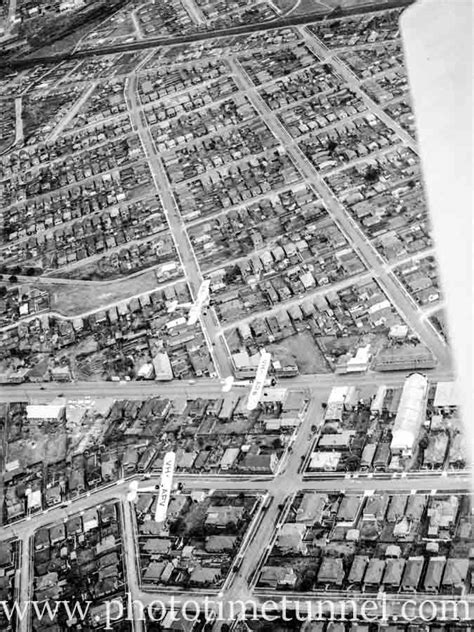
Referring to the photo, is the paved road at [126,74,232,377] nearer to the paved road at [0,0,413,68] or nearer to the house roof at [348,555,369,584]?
the paved road at [0,0,413,68]

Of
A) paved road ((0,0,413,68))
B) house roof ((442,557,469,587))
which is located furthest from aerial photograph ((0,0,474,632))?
paved road ((0,0,413,68))

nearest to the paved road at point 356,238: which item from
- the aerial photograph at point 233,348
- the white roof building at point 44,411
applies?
the aerial photograph at point 233,348

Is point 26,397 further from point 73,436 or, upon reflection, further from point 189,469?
point 189,469

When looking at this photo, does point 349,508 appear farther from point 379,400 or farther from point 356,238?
point 356,238

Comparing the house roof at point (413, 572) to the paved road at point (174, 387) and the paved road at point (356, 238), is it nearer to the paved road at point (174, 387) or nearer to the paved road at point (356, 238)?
the paved road at point (174, 387)

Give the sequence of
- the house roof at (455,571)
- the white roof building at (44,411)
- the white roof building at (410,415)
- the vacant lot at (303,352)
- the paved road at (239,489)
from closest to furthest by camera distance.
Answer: the house roof at (455,571) → the paved road at (239,489) → the white roof building at (410,415) → the vacant lot at (303,352) → the white roof building at (44,411)

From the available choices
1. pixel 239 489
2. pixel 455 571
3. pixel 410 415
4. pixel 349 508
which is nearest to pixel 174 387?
pixel 239 489
